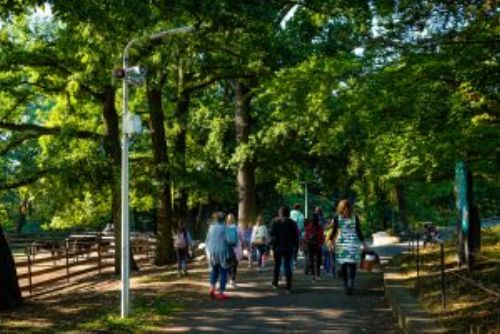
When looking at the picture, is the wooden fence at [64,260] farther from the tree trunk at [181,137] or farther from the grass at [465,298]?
the grass at [465,298]

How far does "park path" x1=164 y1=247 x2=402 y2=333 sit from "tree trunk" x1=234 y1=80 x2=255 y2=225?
9775 millimetres

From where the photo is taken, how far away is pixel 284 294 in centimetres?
1498

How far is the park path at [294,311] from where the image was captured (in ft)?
36.9

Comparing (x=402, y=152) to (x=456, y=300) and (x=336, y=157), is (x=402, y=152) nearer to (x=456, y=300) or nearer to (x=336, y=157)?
(x=456, y=300)

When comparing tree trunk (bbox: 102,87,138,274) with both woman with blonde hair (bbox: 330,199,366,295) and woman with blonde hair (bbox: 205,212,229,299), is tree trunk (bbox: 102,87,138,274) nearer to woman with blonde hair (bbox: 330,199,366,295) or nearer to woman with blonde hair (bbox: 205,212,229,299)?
woman with blonde hair (bbox: 205,212,229,299)

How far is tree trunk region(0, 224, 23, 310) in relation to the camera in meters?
16.5

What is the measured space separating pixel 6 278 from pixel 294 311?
7.26 metres

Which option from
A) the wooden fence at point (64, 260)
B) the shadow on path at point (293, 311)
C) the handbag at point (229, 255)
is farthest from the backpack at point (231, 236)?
the wooden fence at point (64, 260)

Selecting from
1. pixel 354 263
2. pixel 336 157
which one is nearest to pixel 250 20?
pixel 354 263

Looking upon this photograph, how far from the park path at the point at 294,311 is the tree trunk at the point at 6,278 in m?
4.56

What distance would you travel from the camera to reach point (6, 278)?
16.6 m

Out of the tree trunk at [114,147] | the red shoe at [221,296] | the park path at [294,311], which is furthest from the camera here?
the tree trunk at [114,147]

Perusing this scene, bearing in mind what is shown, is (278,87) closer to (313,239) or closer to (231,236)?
(231,236)

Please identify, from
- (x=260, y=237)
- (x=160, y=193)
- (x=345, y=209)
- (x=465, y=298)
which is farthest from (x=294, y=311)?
(x=160, y=193)
